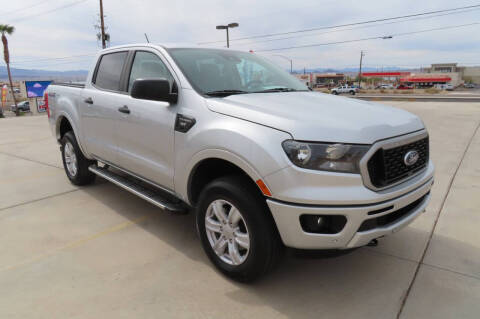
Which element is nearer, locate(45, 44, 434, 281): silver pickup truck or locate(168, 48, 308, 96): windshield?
locate(45, 44, 434, 281): silver pickup truck

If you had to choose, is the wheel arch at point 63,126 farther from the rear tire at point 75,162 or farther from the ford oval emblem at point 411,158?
the ford oval emblem at point 411,158

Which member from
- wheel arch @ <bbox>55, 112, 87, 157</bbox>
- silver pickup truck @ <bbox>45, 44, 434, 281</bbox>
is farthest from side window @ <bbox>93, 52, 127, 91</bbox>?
wheel arch @ <bbox>55, 112, 87, 157</bbox>

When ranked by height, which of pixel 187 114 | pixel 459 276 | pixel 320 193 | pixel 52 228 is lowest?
pixel 459 276

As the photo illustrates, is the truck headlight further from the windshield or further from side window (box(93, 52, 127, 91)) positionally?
side window (box(93, 52, 127, 91))

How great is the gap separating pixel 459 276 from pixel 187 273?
219cm

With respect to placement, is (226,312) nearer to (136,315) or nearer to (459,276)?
(136,315)

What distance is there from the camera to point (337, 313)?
2461 mm

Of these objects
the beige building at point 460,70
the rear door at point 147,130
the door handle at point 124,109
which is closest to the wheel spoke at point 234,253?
the rear door at point 147,130

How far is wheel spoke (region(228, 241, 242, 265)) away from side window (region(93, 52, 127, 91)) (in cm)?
226

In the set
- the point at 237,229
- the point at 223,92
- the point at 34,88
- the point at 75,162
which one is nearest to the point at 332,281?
the point at 237,229

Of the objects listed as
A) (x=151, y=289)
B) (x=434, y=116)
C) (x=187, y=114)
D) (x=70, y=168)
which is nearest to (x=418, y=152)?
(x=187, y=114)

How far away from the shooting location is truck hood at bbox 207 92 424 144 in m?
2.28

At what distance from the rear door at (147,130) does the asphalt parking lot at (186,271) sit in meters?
0.69

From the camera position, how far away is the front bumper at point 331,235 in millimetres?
2213
